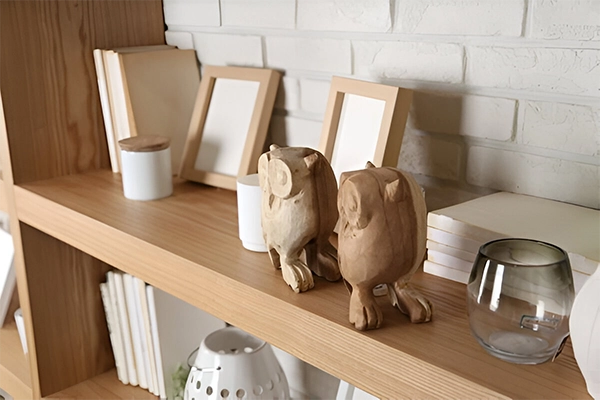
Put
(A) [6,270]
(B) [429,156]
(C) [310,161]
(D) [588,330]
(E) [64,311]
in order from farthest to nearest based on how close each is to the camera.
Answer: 1. (A) [6,270]
2. (E) [64,311]
3. (B) [429,156]
4. (C) [310,161]
5. (D) [588,330]

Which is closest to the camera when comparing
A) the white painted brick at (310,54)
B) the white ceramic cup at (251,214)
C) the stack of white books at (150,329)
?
the white ceramic cup at (251,214)

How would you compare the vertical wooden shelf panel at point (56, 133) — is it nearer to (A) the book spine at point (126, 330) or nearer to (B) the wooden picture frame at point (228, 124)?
(A) the book spine at point (126, 330)

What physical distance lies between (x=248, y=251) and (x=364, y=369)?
0.82 feet

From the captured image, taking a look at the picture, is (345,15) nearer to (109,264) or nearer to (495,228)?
(495,228)

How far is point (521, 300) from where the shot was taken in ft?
1.61

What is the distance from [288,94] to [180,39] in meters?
0.27

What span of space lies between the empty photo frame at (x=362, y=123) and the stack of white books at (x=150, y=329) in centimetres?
44

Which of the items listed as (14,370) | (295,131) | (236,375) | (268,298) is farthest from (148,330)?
(268,298)

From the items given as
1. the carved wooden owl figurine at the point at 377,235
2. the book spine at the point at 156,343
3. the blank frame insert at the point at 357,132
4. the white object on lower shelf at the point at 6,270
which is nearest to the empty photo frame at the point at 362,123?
the blank frame insert at the point at 357,132

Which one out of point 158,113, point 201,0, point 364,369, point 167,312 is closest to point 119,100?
point 158,113

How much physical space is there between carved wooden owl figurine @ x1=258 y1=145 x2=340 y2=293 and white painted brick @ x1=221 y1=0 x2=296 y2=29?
1.26 ft

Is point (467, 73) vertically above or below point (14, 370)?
above

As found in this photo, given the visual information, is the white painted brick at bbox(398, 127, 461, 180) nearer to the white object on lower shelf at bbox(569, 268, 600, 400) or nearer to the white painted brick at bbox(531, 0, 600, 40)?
the white painted brick at bbox(531, 0, 600, 40)

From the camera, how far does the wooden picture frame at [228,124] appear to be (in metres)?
0.99
